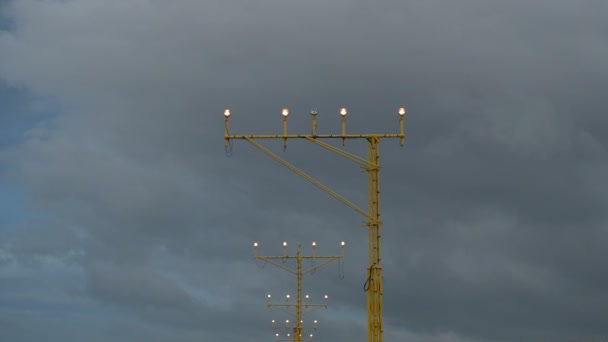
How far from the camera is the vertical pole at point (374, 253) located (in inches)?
1826

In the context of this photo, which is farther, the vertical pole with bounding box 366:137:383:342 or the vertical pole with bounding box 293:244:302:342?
the vertical pole with bounding box 293:244:302:342

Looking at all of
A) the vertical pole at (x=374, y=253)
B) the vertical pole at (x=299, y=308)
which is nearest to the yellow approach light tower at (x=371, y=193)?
the vertical pole at (x=374, y=253)

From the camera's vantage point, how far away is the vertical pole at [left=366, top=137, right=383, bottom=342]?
46375mm

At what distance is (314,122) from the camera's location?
46.8 m

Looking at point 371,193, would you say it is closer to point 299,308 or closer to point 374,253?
point 374,253

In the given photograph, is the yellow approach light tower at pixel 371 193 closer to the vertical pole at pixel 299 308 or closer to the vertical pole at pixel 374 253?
the vertical pole at pixel 374 253

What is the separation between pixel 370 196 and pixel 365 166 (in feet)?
4.15

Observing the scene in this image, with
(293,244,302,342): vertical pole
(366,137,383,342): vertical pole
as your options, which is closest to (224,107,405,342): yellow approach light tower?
(366,137,383,342): vertical pole

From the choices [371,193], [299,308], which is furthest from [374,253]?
[299,308]

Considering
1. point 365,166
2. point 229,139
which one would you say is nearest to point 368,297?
point 365,166

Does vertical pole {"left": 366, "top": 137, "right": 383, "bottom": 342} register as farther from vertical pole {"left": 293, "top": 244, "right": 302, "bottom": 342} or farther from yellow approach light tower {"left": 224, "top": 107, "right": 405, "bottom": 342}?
vertical pole {"left": 293, "top": 244, "right": 302, "bottom": 342}

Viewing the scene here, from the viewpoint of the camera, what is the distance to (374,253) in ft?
153

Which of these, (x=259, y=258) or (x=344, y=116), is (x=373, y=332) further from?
(x=259, y=258)

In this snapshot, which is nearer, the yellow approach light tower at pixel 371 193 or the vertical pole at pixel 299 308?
the yellow approach light tower at pixel 371 193
